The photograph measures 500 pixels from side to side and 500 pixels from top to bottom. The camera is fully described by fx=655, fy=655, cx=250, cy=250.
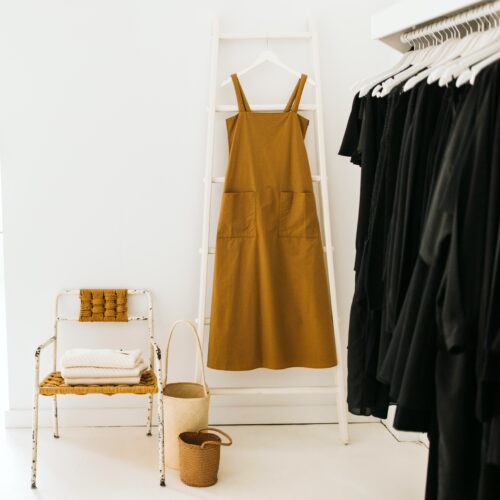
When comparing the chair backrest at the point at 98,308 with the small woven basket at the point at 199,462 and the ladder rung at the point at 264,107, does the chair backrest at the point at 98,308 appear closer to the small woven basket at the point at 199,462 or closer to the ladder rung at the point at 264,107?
the small woven basket at the point at 199,462

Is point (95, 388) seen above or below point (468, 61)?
below

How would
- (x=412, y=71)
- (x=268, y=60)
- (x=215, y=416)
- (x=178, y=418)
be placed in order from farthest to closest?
(x=215, y=416)
(x=268, y=60)
(x=178, y=418)
(x=412, y=71)

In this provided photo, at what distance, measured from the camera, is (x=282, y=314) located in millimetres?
3039

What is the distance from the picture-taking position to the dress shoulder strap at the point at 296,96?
297 cm

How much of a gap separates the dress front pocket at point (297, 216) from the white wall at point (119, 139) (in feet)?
0.95

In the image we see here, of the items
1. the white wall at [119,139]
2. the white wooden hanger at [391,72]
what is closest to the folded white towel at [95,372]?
the white wall at [119,139]

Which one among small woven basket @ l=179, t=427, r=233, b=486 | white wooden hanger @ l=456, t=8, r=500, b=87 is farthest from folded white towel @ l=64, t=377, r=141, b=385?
white wooden hanger @ l=456, t=8, r=500, b=87

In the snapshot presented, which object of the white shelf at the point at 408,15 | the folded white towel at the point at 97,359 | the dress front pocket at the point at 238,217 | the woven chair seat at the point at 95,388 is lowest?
the woven chair seat at the point at 95,388

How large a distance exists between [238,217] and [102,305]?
2.47 feet

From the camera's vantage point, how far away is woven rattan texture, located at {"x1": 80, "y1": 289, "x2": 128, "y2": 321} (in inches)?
119

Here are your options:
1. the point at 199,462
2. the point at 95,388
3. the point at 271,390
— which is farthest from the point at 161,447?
the point at 271,390

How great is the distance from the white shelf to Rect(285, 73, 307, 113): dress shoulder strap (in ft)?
2.54

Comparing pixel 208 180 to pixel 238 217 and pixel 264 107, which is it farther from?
pixel 264 107

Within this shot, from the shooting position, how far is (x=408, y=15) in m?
1.96
